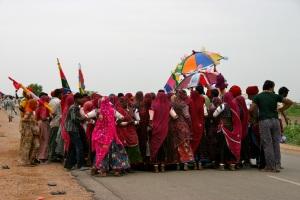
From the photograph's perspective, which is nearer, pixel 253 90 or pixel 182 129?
pixel 182 129

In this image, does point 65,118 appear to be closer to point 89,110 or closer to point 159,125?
point 89,110

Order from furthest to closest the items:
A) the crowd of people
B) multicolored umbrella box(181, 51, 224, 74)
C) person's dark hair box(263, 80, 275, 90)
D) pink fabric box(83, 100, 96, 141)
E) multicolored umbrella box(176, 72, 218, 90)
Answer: multicolored umbrella box(181, 51, 224, 74)
multicolored umbrella box(176, 72, 218, 90)
pink fabric box(83, 100, 96, 141)
person's dark hair box(263, 80, 275, 90)
the crowd of people

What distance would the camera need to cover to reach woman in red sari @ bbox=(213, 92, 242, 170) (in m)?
11.2

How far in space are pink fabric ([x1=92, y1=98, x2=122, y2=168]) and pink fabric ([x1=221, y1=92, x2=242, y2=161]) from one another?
236 cm

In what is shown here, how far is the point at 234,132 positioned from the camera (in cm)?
1127

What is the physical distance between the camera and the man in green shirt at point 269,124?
10922 mm

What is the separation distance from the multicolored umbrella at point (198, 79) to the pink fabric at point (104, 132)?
4.43 m

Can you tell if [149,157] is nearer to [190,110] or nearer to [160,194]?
[190,110]

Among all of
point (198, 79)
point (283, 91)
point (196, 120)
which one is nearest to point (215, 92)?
point (196, 120)

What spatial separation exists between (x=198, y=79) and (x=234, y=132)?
3993 millimetres

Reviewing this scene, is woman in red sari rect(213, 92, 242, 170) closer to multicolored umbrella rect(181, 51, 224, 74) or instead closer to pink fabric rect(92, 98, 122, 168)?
pink fabric rect(92, 98, 122, 168)

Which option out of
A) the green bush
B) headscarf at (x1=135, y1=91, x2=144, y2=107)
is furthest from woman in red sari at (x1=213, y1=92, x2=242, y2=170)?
the green bush

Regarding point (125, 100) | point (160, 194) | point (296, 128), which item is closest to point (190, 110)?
point (125, 100)

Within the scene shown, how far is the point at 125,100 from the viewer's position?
1141cm
